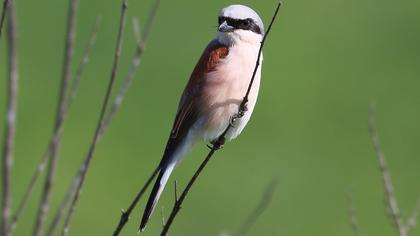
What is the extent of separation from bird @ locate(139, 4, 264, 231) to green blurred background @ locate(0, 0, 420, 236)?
111 inches

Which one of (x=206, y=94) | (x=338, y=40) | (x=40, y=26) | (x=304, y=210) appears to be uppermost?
(x=206, y=94)

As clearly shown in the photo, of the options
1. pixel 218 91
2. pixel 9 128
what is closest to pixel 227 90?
pixel 218 91

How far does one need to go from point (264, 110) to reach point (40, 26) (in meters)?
2.17

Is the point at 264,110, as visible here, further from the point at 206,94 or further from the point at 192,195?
the point at 206,94

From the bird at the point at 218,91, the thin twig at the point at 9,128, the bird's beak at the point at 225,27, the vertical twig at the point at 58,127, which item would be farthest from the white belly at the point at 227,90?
the thin twig at the point at 9,128

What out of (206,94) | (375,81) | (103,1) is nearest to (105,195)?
(103,1)

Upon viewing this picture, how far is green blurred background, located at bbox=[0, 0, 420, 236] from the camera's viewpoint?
23.3 ft

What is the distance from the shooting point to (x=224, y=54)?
3779mm

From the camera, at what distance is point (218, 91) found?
147 inches

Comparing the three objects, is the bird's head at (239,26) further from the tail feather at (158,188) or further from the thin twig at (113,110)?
the thin twig at (113,110)

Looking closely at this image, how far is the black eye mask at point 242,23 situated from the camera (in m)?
3.55

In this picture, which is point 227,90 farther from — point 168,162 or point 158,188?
point 158,188

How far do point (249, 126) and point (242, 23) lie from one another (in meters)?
4.14

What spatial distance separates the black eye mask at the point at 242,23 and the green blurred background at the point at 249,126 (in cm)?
301
